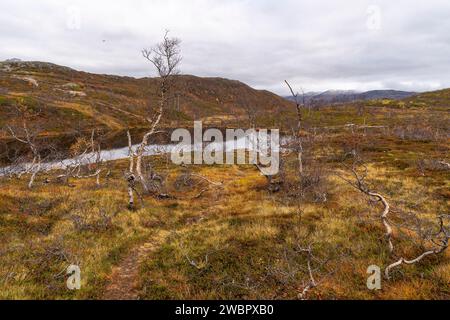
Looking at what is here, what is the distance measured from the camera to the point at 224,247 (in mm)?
12156

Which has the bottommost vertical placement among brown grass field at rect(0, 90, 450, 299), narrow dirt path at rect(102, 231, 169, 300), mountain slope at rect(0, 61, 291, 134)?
narrow dirt path at rect(102, 231, 169, 300)

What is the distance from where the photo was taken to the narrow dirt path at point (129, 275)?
30.3 feet

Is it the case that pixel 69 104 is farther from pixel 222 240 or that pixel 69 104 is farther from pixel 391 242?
pixel 391 242

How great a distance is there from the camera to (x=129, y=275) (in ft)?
34.5

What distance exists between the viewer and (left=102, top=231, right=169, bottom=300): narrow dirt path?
9.23 metres

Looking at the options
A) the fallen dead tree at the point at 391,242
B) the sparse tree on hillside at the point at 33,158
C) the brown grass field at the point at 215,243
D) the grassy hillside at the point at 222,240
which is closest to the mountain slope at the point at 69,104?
the sparse tree on hillside at the point at 33,158

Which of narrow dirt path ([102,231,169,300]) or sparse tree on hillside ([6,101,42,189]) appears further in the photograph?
sparse tree on hillside ([6,101,42,189])

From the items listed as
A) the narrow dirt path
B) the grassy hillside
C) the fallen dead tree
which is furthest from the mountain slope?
the fallen dead tree

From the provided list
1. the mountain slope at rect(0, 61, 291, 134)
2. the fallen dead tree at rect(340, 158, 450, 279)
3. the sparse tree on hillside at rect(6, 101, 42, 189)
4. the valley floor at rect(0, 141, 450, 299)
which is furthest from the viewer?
the mountain slope at rect(0, 61, 291, 134)

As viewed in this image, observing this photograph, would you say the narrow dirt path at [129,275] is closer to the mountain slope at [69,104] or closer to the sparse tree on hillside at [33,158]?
the sparse tree on hillside at [33,158]

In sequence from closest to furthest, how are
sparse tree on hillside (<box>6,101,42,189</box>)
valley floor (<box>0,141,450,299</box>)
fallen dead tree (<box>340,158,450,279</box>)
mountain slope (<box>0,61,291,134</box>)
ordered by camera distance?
fallen dead tree (<box>340,158,450,279</box>)
valley floor (<box>0,141,450,299</box>)
sparse tree on hillside (<box>6,101,42,189</box>)
mountain slope (<box>0,61,291,134</box>)

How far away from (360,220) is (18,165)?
105 ft

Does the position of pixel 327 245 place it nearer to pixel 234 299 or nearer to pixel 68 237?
pixel 234 299

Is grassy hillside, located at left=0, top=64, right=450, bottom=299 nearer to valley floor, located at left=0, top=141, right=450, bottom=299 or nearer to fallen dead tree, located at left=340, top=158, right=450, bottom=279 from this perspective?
valley floor, located at left=0, top=141, right=450, bottom=299
